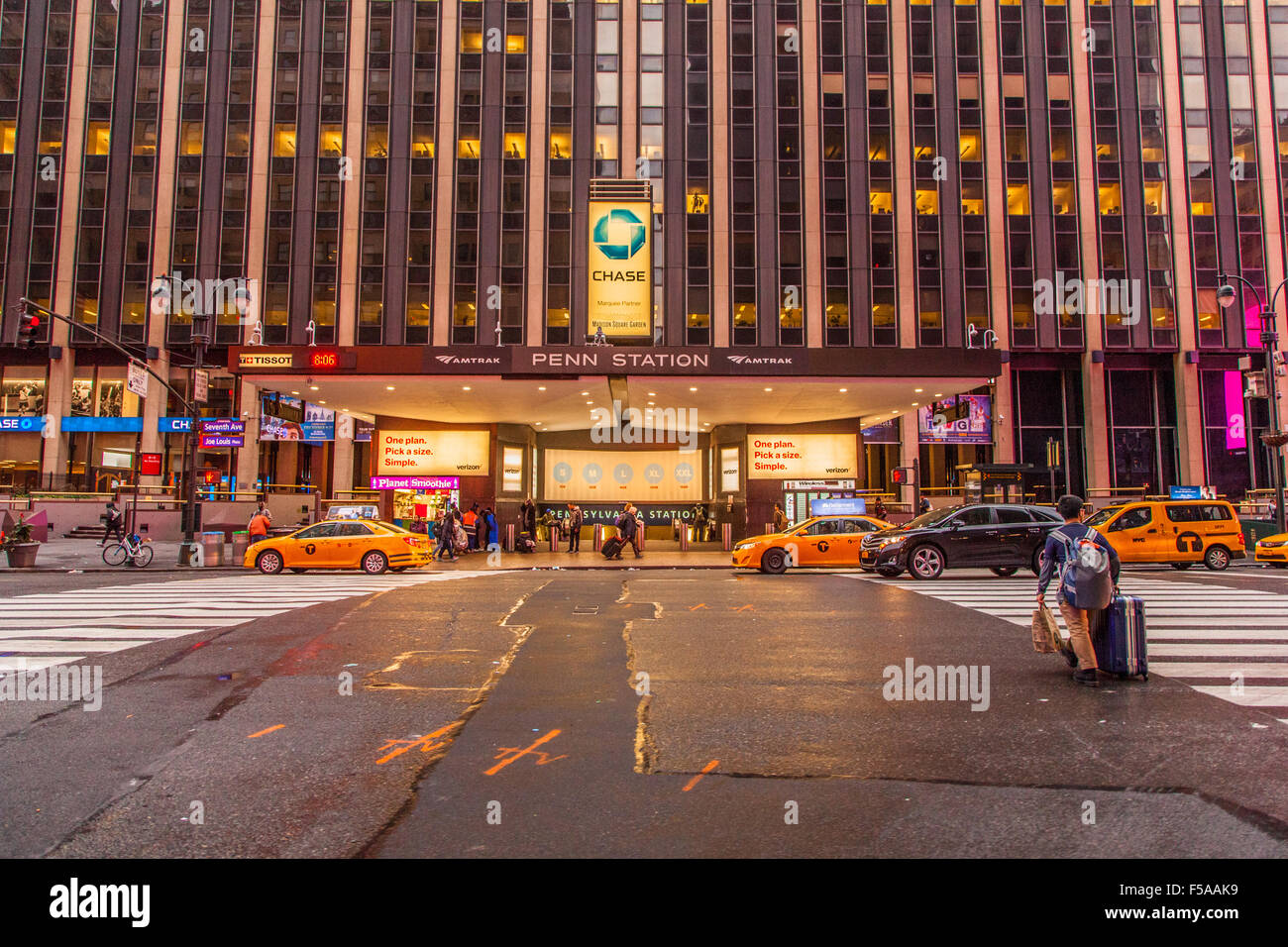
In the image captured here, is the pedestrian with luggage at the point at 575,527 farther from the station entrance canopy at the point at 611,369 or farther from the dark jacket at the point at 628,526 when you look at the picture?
the station entrance canopy at the point at 611,369

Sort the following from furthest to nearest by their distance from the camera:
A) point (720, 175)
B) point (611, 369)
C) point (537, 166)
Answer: point (537, 166) → point (720, 175) → point (611, 369)

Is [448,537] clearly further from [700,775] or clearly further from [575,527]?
[700,775]

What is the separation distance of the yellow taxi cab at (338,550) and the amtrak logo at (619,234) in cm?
954

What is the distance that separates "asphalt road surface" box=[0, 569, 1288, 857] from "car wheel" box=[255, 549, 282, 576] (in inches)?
380

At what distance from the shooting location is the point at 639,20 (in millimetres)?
40750

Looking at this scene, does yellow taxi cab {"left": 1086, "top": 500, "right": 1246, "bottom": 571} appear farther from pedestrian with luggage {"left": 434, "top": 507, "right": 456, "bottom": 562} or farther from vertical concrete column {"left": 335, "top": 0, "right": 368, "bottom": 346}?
vertical concrete column {"left": 335, "top": 0, "right": 368, "bottom": 346}

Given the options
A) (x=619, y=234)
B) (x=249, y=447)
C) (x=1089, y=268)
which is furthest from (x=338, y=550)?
(x=1089, y=268)

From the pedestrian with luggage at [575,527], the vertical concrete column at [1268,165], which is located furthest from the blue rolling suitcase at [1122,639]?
the vertical concrete column at [1268,165]

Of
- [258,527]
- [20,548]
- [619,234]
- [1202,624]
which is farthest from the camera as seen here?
[258,527]

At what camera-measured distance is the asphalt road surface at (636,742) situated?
11.9ft

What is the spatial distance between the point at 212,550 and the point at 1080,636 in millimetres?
22622

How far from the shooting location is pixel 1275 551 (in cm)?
1997

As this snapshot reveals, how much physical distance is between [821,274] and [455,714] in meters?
37.2
